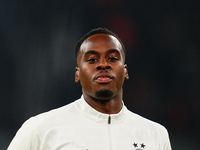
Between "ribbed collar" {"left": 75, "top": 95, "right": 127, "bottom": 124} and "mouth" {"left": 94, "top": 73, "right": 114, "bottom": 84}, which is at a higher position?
"mouth" {"left": 94, "top": 73, "right": 114, "bottom": 84}

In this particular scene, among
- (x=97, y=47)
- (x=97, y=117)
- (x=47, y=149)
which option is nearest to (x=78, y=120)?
(x=97, y=117)

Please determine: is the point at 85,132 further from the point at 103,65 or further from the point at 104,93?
the point at 103,65

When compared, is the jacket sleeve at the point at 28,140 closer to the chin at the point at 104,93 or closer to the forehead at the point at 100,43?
the chin at the point at 104,93

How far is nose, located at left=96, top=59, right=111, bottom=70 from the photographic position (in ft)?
4.45

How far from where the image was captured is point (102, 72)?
1348 millimetres

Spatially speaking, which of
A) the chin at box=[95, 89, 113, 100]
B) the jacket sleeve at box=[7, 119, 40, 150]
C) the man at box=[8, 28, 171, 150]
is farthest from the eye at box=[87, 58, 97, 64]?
the jacket sleeve at box=[7, 119, 40, 150]

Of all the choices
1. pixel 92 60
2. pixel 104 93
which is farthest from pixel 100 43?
pixel 104 93

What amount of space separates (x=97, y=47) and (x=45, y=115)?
1.24 ft

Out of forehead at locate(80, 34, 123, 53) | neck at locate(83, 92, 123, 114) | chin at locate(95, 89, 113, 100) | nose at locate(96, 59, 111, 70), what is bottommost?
neck at locate(83, 92, 123, 114)

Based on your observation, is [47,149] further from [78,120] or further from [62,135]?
[78,120]

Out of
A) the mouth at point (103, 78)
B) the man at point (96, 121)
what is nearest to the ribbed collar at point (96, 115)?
the man at point (96, 121)

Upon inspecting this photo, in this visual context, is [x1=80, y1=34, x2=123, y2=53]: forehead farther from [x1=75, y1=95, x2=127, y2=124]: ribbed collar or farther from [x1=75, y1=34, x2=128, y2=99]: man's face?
[x1=75, y1=95, x2=127, y2=124]: ribbed collar

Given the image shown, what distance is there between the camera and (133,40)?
13.6 feet

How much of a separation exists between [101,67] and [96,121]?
0.79ft
